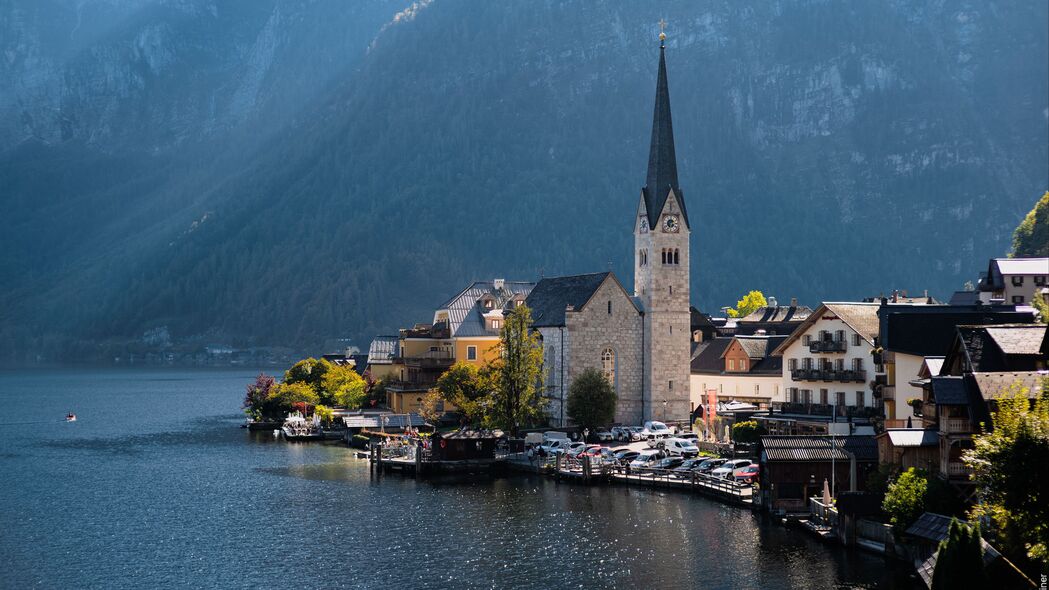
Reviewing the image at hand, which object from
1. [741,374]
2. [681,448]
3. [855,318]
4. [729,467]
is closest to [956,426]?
[729,467]

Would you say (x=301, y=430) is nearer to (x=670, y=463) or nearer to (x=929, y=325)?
(x=670, y=463)

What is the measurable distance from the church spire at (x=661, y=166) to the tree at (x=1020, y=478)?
68.8 m

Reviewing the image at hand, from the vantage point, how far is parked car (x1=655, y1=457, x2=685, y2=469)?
285ft

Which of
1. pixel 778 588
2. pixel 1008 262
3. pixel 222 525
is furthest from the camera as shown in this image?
pixel 1008 262

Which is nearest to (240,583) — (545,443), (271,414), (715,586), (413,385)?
(715,586)

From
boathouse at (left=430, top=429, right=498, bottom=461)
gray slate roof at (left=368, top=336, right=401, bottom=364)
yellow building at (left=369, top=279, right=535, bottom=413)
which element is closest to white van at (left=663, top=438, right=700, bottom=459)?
boathouse at (left=430, top=429, right=498, bottom=461)

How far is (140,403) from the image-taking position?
651 feet

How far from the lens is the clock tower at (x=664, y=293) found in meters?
111

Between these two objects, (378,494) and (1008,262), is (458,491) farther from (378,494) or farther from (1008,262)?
(1008,262)

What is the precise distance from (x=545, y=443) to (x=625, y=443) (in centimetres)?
727

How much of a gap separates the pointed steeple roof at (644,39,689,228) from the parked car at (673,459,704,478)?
33131mm

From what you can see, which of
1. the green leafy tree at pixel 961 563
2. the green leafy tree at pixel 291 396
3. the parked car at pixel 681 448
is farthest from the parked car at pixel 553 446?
the green leafy tree at pixel 961 563

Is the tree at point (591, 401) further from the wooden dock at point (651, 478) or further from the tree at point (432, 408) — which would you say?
the tree at point (432, 408)

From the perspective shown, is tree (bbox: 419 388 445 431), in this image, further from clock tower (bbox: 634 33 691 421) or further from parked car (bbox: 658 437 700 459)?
parked car (bbox: 658 437 700 459)
